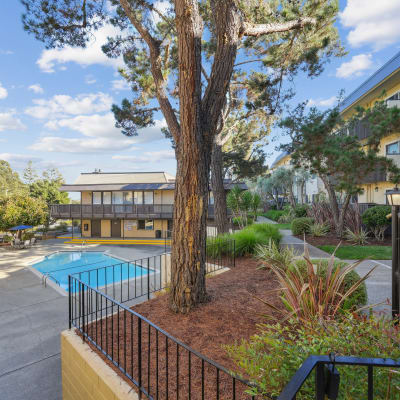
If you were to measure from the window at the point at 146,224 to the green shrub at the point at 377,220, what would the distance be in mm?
17232

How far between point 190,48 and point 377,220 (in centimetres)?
1105

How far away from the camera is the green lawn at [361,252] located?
26.8 feet

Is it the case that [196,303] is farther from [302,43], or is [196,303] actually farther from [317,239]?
[317,239]

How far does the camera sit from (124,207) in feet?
76.6

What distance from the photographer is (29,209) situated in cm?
1975

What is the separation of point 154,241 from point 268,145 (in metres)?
12.1

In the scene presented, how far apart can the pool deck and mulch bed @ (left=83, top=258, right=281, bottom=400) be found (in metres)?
1.64

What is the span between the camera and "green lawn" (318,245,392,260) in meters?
8.18

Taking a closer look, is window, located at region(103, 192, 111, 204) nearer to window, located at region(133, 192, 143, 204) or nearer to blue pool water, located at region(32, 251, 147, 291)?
window, located at region(133, 192, 143, 204)

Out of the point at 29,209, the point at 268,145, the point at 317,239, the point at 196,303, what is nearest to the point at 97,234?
the point at 29,209

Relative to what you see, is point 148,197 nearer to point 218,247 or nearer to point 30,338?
point 218,247

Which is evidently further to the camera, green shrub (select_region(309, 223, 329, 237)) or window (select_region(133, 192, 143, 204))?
window (select_region(133, 192, 143, 204))

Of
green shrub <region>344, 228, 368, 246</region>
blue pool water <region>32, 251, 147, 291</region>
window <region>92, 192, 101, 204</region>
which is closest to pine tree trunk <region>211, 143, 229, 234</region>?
blue pool water <region>32, 251, 147, 291</region>

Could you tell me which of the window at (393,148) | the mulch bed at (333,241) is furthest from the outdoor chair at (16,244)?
the window at (393,148)
